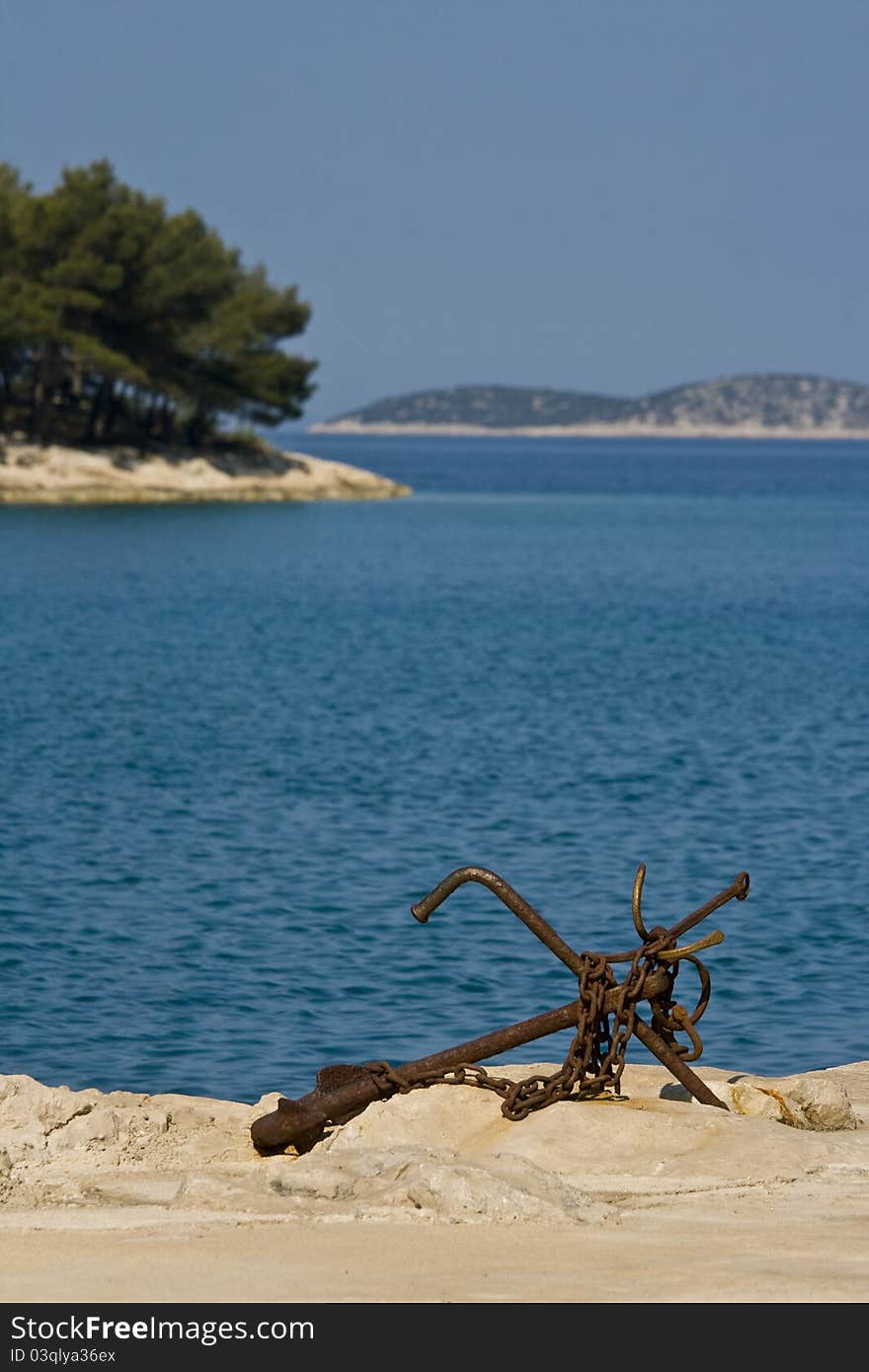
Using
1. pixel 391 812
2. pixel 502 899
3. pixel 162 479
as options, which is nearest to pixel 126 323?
pixel 162 479

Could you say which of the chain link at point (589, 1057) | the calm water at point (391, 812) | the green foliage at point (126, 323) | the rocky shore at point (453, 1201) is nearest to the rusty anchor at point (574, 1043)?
the chain link at point (589, 1057)

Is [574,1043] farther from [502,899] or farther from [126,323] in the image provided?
[126,323]

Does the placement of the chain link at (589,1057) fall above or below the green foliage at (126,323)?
below

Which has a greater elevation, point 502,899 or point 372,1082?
point 502,899

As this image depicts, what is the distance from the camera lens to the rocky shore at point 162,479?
286 ft

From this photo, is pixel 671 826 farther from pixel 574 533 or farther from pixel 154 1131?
pixel 574 533

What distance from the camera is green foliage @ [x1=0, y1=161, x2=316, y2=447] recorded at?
8450 centimetres

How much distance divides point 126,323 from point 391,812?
72.0 m

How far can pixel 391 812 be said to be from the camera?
21.4 metres

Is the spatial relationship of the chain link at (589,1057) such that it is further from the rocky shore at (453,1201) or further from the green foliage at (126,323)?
the green foliage at (126,323)

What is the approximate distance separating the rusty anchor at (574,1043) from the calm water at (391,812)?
2.99 meters

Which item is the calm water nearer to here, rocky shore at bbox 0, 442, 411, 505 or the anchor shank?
the anchor shank

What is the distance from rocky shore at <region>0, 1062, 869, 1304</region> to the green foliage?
76.4 meters

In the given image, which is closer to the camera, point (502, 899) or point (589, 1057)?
point (589, 1057)
